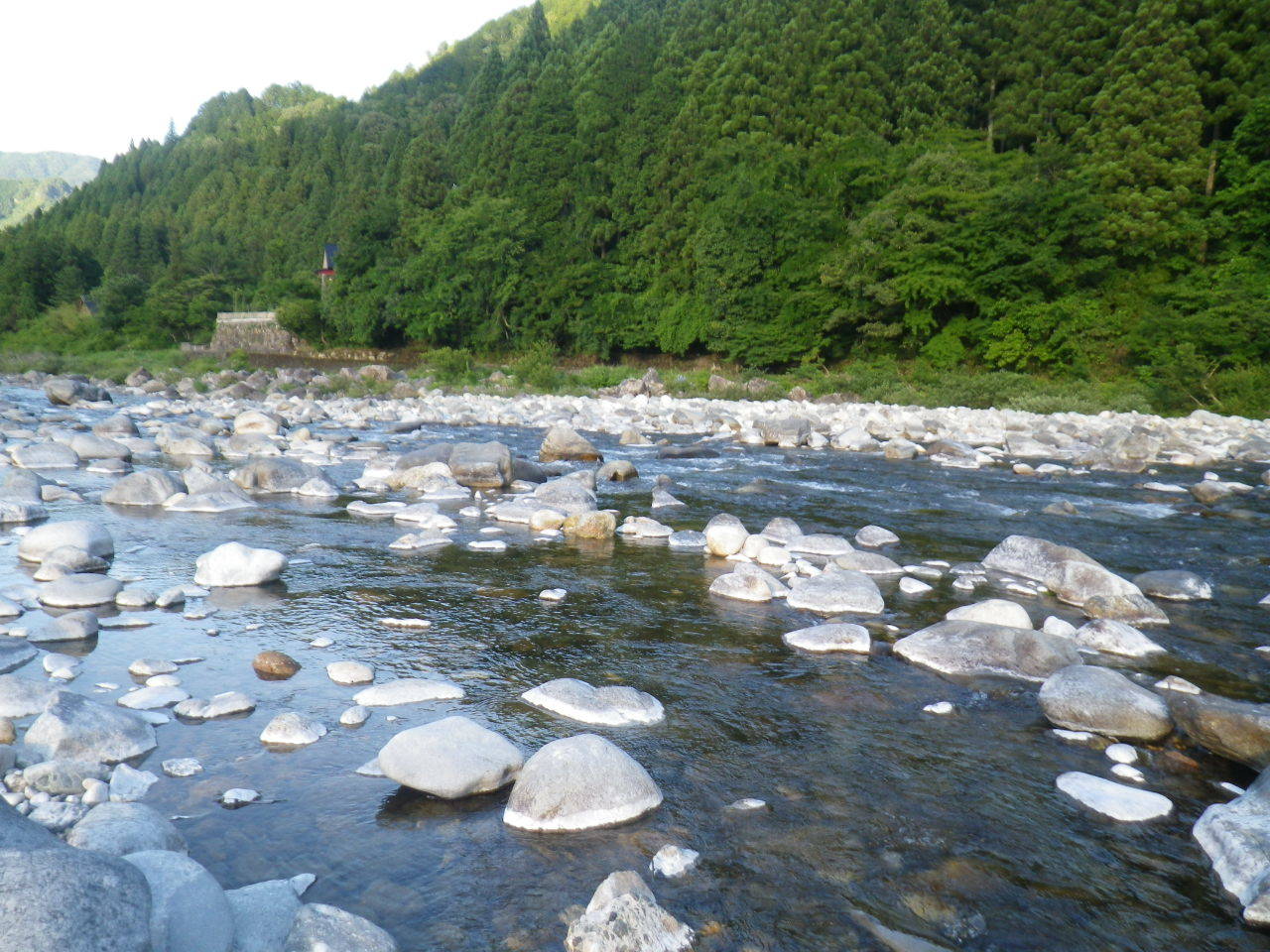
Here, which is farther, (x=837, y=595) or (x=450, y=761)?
(x=837, y=595)

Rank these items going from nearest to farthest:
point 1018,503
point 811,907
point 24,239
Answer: point 811,907 < point 1018,503 < point 24,239

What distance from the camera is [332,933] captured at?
1702 mm

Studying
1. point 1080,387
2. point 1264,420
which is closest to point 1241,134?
point 1080,387

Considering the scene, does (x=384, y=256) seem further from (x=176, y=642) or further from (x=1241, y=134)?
(x=176, y=642)

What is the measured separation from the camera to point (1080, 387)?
65.5ft

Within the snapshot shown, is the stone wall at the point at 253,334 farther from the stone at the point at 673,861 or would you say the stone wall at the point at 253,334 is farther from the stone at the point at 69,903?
the stone at the point at 69,903

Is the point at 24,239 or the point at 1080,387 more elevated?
the point at 24,239

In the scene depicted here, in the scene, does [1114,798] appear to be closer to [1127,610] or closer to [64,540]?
[1127,610]

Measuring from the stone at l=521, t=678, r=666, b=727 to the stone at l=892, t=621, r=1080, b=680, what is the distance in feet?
4.30

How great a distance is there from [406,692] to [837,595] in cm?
236

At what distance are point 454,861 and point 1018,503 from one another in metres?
7.11

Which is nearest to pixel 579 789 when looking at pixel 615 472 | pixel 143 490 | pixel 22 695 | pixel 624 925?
pixel 624 925

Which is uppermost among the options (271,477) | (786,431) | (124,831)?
(124,831)

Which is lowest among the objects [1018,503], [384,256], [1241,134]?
[1018,503]
